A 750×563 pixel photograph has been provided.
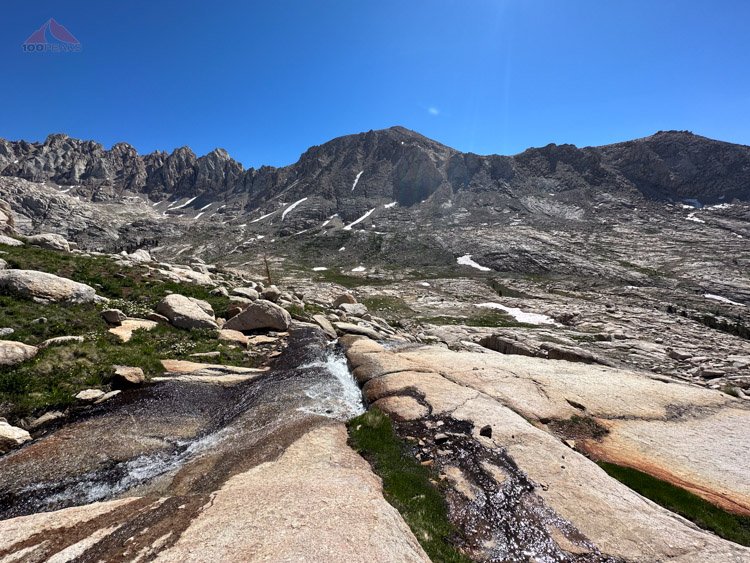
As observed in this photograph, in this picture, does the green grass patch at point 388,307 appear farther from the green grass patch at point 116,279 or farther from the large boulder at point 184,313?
the large boulder at point 184,313

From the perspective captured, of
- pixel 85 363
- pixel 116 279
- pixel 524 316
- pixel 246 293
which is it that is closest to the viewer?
pixel 85 363

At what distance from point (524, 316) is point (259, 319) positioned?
53.5m

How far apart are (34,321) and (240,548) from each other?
20.3 metres

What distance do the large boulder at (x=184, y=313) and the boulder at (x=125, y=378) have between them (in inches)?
313

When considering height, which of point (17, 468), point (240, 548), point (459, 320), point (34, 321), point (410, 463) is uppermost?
point (34, 321)

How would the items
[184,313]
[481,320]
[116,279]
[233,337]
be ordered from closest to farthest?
1. [184,313]
2. [233,337]
3. [116,279]
4. [481,320]

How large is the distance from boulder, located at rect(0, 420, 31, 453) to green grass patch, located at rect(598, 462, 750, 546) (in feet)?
71.6

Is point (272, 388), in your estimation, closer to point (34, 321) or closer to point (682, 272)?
point (34, 321)

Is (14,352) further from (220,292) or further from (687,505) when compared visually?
(687,505)

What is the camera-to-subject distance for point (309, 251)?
172375 mm

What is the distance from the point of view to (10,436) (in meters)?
12.0

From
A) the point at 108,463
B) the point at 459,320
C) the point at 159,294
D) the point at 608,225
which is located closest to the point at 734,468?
the point at 108,463

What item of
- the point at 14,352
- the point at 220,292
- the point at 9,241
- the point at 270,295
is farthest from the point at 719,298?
the point at 9,241

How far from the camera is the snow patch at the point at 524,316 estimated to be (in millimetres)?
60781
